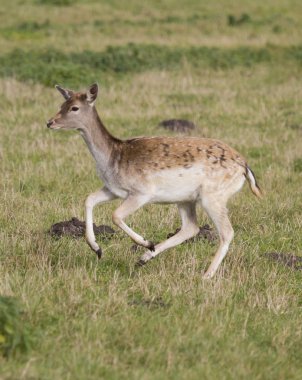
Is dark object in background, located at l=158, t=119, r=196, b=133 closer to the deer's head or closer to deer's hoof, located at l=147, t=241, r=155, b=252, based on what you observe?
the deer's head

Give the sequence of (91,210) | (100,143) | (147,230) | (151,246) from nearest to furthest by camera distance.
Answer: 1. (151,246)
2. (91,210)
3. (100,143)
4. (147,230)

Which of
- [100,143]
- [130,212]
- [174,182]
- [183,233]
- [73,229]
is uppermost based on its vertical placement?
[100,143]

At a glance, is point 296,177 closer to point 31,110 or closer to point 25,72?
point 31,110

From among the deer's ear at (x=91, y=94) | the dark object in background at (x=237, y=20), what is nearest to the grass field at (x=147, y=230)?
the deer's ear at (x=91, y=94)

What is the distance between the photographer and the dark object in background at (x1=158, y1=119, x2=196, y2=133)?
1700 cm

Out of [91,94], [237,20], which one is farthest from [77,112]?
[237,20]

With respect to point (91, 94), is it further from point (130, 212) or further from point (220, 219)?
point (220, 219)

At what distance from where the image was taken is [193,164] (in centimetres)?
902

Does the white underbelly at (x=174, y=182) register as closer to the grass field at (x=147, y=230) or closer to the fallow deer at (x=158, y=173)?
the fallow deer at (x=158, y=173)

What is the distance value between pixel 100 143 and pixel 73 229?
1.20 metres

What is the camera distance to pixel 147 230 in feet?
Result: 35.0

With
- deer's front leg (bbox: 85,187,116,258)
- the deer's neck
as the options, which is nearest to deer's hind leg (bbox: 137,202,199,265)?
deer's front leg (bbox: 85,187,116,258)

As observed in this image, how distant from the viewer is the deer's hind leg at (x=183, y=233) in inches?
360

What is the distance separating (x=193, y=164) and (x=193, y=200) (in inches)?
16.0
